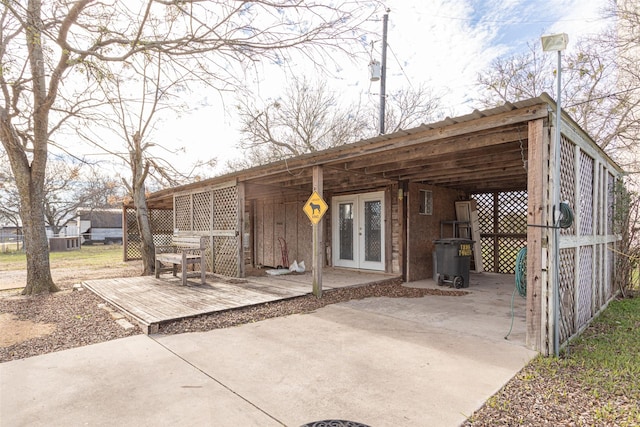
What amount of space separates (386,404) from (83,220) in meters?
37.9

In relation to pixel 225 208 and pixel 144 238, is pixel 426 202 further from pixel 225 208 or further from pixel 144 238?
pixel 144 238

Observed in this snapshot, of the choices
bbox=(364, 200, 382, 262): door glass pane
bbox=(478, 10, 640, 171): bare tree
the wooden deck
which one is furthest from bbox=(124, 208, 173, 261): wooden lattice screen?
bbox=(478, 10, 640, 171): bare tree

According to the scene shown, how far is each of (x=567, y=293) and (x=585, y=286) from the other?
936 millimetres

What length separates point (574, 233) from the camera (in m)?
3.53

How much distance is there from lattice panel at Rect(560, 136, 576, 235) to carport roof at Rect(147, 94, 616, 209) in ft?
0.79

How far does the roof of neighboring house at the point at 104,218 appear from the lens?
31.7 meters

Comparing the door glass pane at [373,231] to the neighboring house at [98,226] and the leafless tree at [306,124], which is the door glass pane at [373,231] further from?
the neighboring house at [98,226]

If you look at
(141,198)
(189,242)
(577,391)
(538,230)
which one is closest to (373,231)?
(189,242)


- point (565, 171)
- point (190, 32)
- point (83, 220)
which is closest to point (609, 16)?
point (565, 171)

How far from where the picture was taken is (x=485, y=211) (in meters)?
8.34

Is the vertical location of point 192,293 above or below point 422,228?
below

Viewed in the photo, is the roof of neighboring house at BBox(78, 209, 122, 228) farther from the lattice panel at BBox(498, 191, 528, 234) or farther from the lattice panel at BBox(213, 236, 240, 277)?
the lattice panel at BBox(498, 191, 528, 234)

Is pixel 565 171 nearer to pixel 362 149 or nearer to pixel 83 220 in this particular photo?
pixel 362 149

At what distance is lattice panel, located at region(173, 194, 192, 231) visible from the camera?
9070mm
